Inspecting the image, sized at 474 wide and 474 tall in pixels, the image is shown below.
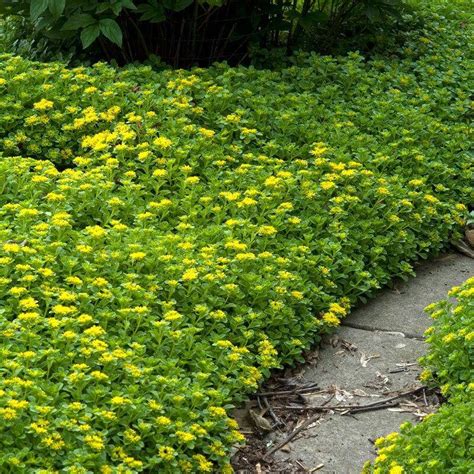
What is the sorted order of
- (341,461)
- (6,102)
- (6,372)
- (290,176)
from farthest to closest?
1. (6,102)
2. (290,176)
3. (341,461)
4. (6,372)

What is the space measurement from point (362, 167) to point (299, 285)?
43.7 inches

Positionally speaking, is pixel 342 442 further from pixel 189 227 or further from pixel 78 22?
pixel 78 22

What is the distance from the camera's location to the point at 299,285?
14.4ft

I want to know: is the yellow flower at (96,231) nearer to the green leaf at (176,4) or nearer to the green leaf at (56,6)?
the green leaf at (56,6)

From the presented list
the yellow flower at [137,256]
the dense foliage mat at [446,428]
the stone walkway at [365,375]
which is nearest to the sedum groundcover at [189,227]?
the yellow flower at [137,256]

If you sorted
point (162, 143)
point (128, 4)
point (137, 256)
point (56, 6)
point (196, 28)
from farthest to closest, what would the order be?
point (196, 28), point (128, 4), point (56, 6), point (162, 143), point (137, 256)

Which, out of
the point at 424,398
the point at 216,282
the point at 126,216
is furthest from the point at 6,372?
the point at 424,398

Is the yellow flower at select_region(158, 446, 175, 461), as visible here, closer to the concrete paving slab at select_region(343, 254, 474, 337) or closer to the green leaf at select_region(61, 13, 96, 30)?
the concrete paving slab at select_region(343, 254, 474, 337)

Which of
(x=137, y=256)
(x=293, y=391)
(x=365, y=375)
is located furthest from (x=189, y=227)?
(x=365, y=375)

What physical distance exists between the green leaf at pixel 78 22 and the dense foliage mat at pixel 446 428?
9.60 ft

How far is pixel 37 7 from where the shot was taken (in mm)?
5602

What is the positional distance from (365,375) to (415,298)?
763 mm

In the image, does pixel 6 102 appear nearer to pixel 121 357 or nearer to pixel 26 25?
pixel 26 25

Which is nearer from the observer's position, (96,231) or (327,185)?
(96,231)
